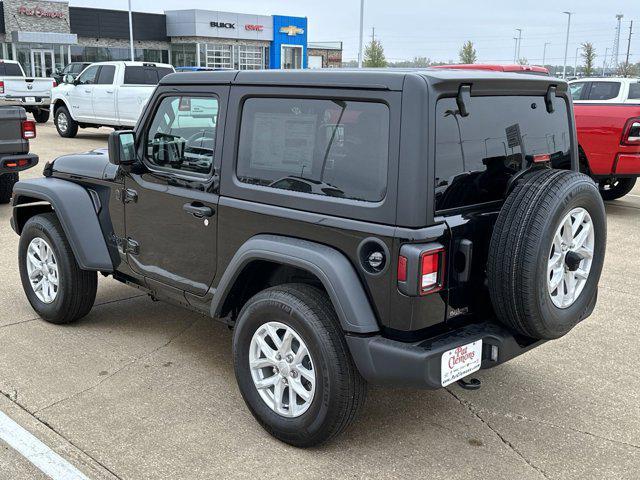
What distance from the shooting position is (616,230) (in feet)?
28.3

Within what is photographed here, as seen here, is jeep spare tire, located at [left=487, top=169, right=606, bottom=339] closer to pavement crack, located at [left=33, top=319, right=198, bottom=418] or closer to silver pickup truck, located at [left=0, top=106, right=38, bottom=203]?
pavement crack, located at [left=33, top=319, right=198, bottom=418]

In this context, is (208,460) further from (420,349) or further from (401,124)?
(401,124)

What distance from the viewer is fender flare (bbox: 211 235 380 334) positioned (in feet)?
9.97

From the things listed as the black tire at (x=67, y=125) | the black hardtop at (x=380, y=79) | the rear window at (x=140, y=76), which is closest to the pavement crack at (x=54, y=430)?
the black hardtop at (x=380, y=79)

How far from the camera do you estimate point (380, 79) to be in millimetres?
3029

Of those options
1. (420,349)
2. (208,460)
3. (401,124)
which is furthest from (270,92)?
(208,460)

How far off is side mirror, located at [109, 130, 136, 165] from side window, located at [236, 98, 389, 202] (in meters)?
0.95

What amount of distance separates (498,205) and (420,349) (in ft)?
2.85

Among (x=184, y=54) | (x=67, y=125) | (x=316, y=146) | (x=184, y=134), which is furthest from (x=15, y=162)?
(x=184, y=54)

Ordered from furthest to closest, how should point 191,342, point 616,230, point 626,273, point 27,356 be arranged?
point 616,230 → point 626,273 → point 191,342 → point 27,356

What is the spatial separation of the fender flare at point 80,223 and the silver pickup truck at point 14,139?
418 cm

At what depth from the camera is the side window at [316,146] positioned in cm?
308

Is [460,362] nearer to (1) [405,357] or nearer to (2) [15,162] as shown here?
(1) [405,357]

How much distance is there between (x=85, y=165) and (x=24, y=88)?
689 inches
